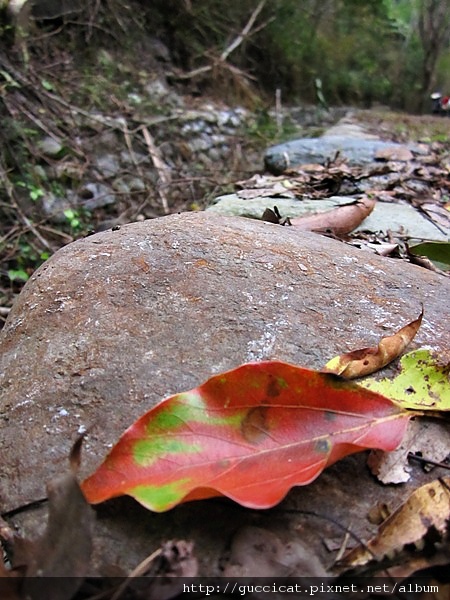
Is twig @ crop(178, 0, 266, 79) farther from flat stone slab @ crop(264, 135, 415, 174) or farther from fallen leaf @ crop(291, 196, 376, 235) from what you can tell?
fallen leaf @ crop(291, 196, 376, 235)

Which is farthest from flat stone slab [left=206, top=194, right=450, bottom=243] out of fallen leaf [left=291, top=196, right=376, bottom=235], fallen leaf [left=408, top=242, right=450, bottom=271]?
fallen leaf [left=408, top=242, right=450, bottom=271]

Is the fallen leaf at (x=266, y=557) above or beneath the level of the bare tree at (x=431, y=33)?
above

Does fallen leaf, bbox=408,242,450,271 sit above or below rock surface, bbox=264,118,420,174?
above

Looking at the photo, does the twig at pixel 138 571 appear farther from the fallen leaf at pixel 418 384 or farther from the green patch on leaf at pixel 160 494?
the fallen leaf at pixel 418 384

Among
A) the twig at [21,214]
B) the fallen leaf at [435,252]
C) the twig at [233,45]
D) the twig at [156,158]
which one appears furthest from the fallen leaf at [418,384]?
the twig at [233,45]

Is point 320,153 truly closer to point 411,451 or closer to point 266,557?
point 411,451

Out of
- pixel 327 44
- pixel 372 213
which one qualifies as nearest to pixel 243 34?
pixel 327 44

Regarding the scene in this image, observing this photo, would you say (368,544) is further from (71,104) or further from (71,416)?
(71,104)
